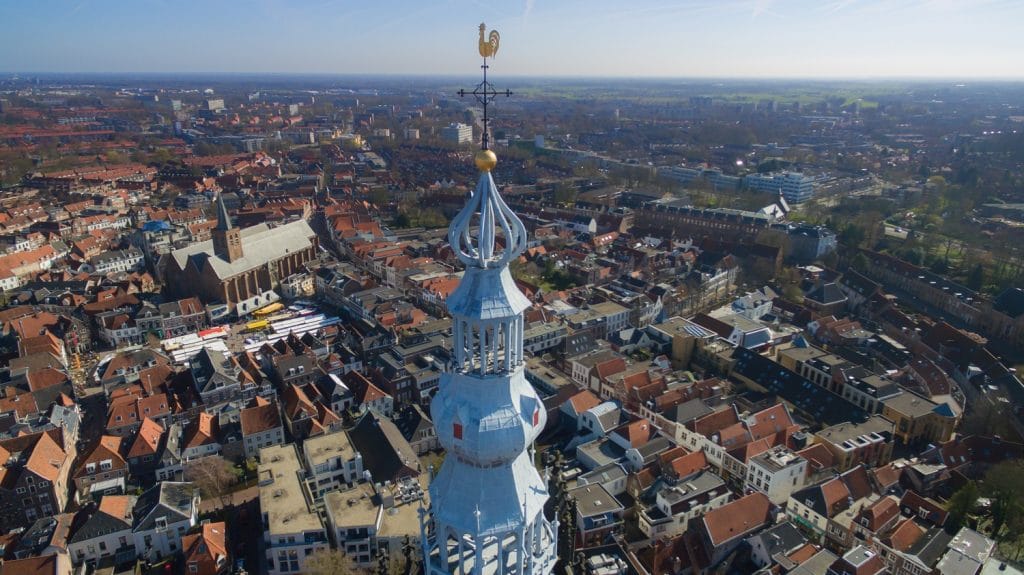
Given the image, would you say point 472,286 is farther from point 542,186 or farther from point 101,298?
point 542,186

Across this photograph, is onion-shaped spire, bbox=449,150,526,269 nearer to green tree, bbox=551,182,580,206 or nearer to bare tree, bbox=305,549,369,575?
bare tree, bbox=305,549,369,575

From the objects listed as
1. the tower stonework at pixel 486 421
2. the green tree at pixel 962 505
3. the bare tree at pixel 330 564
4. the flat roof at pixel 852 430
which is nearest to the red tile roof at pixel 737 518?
the flat roof at pixel 852 430

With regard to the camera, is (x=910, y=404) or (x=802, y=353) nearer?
(x=910, y=404)

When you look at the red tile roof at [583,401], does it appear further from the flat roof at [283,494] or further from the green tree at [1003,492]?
the green tree at [1003,492]

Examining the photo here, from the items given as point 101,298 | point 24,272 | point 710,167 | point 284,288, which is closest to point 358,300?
point 284,288

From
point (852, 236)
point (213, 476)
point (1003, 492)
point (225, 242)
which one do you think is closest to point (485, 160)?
point (213, 476)

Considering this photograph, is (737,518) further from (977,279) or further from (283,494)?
(977,279)
